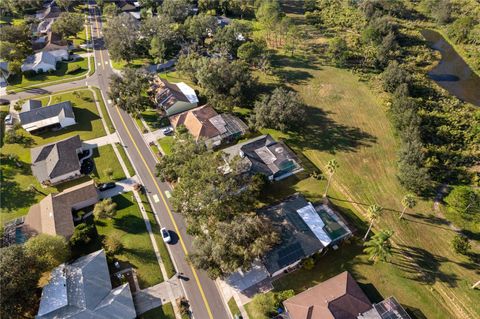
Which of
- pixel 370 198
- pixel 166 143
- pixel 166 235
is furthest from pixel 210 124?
pixel 370 198

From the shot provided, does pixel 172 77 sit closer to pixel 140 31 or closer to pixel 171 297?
pixel 140 31

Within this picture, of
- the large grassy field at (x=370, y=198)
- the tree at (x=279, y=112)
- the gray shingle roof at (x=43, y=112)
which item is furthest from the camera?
the gray shingle roof at (x=43, y=112)

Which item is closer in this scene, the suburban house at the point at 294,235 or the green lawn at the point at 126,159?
the suburban house at the point at 294,235

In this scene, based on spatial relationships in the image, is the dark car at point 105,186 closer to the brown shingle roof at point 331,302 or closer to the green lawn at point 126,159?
the green lawn at point 126,159

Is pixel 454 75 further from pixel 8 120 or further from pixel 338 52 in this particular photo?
pixel 8 120

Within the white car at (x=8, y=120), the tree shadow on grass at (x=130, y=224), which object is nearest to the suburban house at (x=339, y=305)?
the tree shadow on grass at (x=130, y=224)

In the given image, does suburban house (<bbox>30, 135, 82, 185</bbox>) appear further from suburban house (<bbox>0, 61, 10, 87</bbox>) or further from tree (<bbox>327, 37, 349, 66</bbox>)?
tree (<bbox>327, 37, 349, 66</bbox>)
